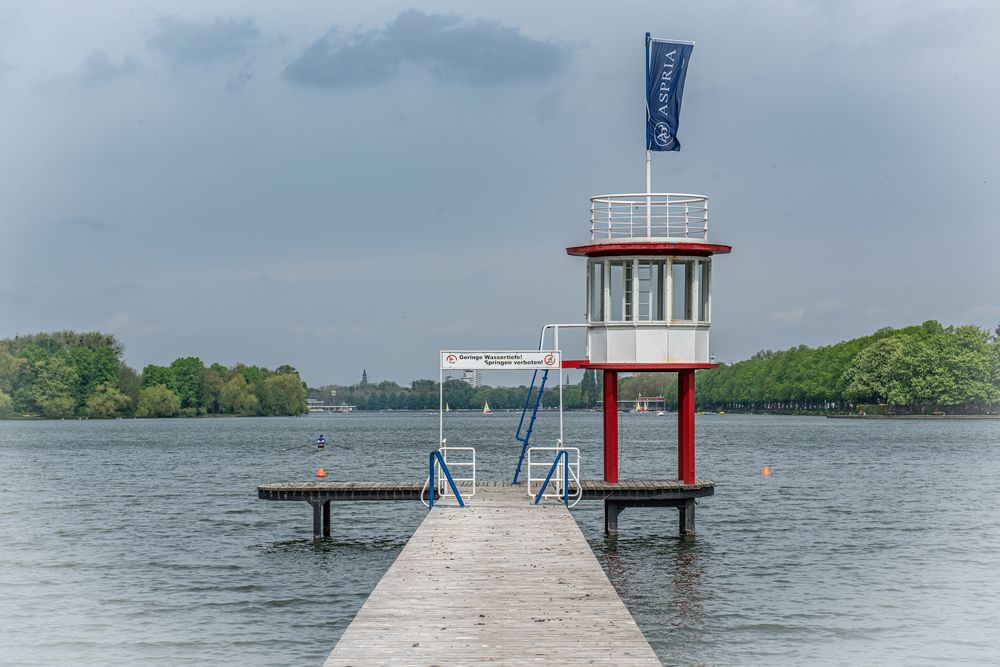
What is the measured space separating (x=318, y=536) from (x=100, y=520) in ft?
50.3

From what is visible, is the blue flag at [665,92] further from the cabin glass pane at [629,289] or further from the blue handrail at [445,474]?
the blue handrail at [445,474]

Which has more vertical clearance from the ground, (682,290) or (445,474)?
(682,290)

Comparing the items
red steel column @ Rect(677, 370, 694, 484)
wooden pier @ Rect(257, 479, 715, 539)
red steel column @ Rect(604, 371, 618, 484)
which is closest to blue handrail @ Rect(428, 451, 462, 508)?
wooden pier @ Rect(257, 479, 715, 539)

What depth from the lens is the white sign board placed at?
1219 inches

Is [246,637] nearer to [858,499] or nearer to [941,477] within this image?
[858,499]

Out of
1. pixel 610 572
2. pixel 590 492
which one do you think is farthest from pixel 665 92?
pixel 610 572

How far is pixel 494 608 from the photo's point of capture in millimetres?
17484

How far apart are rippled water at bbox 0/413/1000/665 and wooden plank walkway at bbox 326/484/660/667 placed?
3.18m

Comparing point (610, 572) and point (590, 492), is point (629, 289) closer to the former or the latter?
point (590, 492)

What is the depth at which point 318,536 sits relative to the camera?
36.7 metres

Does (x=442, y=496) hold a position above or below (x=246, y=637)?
above

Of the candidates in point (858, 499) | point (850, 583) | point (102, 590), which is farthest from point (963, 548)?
point (102, 590)

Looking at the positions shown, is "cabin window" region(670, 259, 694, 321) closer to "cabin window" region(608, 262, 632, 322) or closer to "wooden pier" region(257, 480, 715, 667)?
"cabin window" region(608, 262, 632, 322)

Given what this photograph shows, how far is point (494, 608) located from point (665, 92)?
67.3 ft
